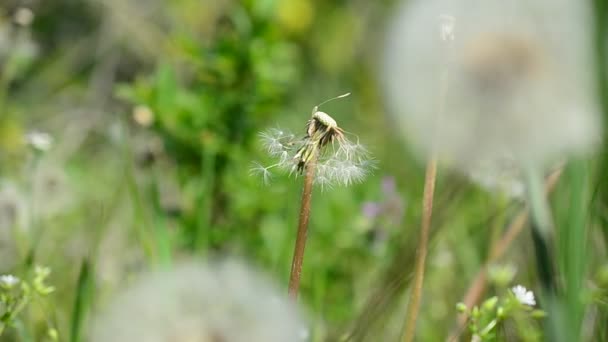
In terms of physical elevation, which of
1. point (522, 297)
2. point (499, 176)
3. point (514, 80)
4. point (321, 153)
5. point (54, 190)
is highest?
point (54, 190)

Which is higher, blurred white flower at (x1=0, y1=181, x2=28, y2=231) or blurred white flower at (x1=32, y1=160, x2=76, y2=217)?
blurred white flower at (x1=32, y1=160, x2=76, y2=217)

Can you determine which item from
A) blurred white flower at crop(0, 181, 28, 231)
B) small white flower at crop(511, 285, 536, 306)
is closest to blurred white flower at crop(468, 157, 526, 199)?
small white flower at crop(511, 285, 536, 306)

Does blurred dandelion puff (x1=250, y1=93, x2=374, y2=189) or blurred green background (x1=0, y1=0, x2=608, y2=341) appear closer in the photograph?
blurred dandelion puff (x1=250, y1=93, x2=374, y2=189)

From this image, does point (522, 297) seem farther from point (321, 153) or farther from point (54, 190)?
point (54, 190)

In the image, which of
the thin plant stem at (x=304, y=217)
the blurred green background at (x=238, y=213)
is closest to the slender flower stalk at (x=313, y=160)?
the thin plant stem at (x=304, y=217)

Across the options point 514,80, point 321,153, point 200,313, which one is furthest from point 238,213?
point 321,153

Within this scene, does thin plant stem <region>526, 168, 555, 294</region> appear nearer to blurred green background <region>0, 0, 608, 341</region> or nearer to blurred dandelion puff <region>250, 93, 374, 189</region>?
blurred green background <region>0, 0, 608, 341</region>

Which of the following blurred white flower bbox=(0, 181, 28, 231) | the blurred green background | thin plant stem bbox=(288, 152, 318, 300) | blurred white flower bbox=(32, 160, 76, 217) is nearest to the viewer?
thin plant stem bbox=(288, 152, 318, 300)
